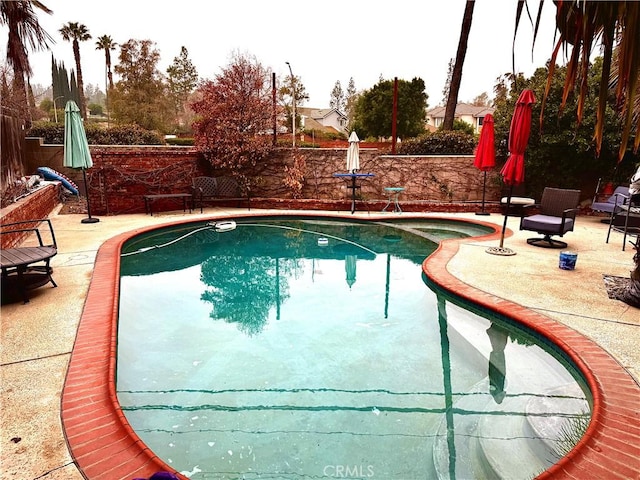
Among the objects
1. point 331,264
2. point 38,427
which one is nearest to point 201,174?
point 331,264

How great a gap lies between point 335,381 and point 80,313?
106 inches

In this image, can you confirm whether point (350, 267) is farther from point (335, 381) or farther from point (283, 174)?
point (283, 174)

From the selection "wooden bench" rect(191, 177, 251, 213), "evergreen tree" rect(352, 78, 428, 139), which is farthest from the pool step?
"evergreen tree" rect(352, 78, 428, 139)

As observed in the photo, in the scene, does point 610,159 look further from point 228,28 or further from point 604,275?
point 228,28

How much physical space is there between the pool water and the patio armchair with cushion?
264 cm

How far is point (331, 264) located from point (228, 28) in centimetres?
1521

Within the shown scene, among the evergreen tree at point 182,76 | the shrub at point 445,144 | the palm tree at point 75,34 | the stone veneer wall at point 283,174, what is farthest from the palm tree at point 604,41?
the evergreen tree at point 182,76

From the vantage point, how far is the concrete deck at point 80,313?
7.27 ft

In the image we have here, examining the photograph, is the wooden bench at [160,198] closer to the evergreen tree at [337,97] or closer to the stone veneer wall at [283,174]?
the stone veneer wall at [283,174]

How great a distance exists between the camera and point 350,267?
22.5 feet

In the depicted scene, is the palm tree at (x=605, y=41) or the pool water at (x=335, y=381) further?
the pool water at (x=335, y=381)

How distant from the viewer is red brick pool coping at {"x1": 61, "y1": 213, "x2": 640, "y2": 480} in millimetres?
2047

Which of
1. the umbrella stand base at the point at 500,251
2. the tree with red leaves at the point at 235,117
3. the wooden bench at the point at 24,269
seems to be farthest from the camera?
the tree with red leaves at the point at 235,117

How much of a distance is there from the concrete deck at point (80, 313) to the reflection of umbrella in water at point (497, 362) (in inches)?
18.4
